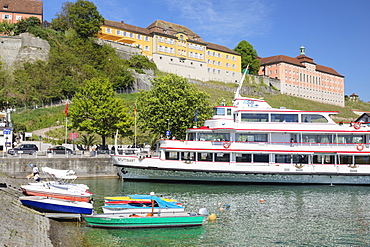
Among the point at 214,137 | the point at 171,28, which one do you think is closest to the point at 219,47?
the point at 171,28

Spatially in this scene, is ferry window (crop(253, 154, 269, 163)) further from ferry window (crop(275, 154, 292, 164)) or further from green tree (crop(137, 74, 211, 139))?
green tree (crop(137, 74, 211, 139))

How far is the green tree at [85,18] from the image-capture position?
259ft

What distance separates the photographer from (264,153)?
33.1 m

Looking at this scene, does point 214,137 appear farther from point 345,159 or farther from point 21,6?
point 21,6

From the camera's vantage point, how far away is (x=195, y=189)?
3016cm

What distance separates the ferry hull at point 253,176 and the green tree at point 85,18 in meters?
54.9

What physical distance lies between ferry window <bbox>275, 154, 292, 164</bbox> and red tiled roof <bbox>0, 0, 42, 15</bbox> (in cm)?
7773

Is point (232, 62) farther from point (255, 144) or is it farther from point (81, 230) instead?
point (81, 230)

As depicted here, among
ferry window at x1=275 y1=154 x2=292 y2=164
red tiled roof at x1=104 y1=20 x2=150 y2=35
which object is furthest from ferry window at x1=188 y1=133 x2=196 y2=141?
red tiled roof at x1=104 y1=20 x2=150 y2=35

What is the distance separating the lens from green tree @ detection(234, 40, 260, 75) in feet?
391

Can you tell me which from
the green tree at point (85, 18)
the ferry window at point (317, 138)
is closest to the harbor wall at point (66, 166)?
the ferry window at point (317, 138)

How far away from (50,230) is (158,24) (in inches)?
3553

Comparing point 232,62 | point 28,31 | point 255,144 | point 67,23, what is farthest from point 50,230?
point 232,62

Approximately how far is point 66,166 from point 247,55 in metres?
95.8
